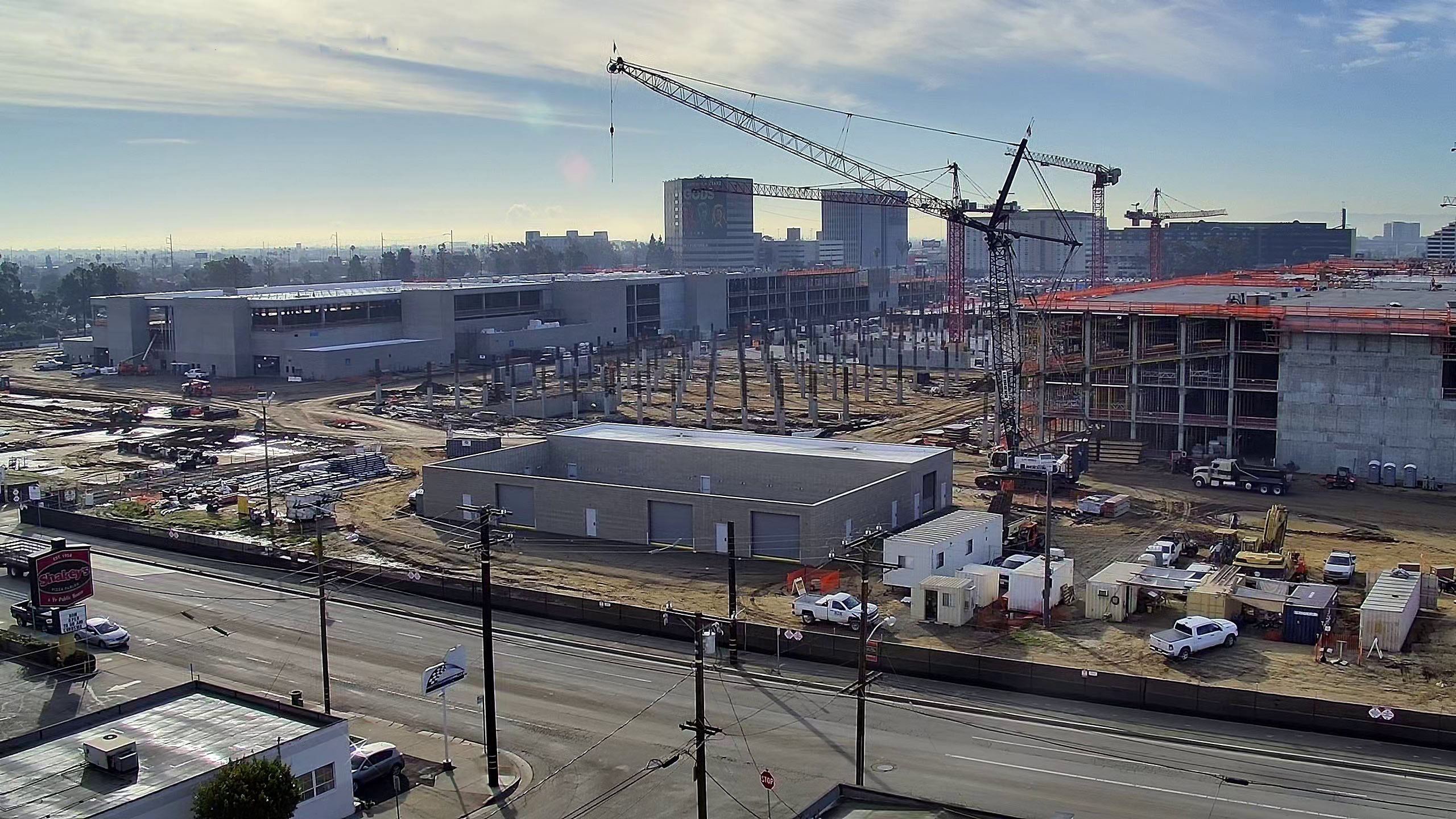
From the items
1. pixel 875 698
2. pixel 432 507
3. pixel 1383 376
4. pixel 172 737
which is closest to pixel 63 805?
pixel 172 737

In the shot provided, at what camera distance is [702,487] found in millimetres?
43156

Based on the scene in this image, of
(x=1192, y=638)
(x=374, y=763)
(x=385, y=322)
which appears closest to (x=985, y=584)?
(x=1192, y=638)

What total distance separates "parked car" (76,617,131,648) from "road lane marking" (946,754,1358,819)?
762 inches

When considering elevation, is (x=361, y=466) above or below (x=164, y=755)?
below

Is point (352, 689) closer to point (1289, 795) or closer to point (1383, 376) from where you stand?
→ point (1289, 795)

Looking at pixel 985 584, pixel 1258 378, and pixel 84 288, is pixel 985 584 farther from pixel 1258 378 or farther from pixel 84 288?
pixel 84 288

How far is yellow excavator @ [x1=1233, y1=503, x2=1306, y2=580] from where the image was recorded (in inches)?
1361

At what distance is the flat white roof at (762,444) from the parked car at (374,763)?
22201 mm

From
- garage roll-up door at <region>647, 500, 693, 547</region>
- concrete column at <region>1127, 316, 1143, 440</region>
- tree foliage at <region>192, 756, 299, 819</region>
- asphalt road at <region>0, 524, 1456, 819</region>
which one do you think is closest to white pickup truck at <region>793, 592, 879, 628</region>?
asphalt road at <region>0, 524, 1456, 819</region>

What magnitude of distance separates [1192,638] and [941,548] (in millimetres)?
7359

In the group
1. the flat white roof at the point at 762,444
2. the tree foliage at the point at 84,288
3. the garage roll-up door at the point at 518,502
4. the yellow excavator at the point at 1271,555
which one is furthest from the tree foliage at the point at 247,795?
the tree foliage at the point at 84,288

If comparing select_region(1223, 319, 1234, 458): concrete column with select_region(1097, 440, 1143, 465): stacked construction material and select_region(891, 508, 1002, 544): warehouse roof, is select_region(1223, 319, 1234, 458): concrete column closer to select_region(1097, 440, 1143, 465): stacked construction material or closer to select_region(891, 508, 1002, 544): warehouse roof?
select_region(1097, 440, 1143, 465): stacked construction material

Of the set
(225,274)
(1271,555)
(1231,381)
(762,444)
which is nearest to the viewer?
(1271,555)

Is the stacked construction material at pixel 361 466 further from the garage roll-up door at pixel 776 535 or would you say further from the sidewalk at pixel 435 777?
the sidewalk at pixel 435 777
